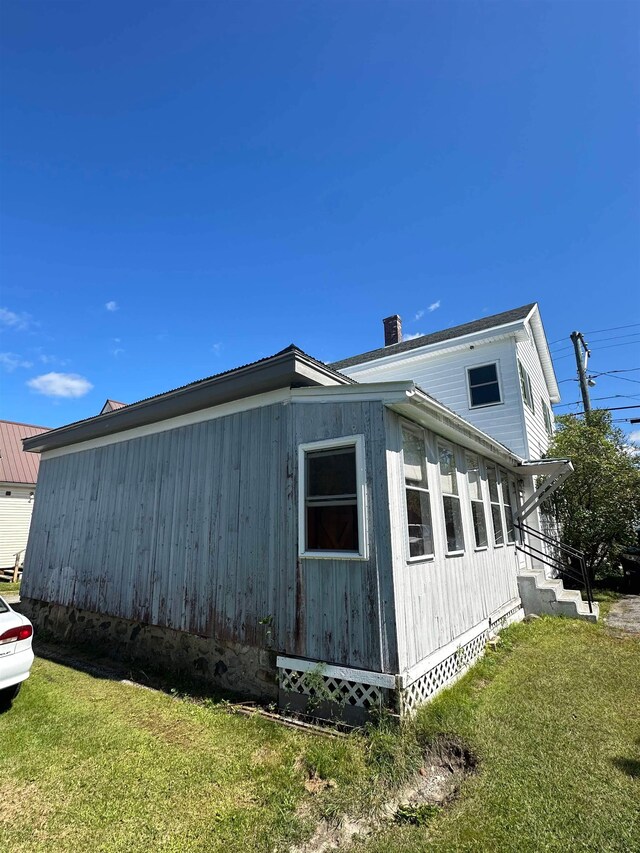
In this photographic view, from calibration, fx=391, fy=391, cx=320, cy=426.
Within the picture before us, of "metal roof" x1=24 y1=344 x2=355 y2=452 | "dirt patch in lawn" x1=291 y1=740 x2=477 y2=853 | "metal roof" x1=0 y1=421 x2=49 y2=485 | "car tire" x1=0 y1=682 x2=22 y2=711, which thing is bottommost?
"dirt patch in lawn" x1=291 y1=740 x2=477 y2=853

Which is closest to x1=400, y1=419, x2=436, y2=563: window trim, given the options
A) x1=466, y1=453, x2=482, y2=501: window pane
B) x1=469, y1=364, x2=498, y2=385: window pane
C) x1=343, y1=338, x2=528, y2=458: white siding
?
x1=466, y1=453, x2=482, y2=501: window pane

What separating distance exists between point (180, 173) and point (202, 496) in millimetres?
8524

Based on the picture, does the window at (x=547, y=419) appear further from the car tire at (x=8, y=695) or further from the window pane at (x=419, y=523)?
the car tire at (x=8, y=695)

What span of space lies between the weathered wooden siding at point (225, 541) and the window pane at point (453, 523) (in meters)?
1.94

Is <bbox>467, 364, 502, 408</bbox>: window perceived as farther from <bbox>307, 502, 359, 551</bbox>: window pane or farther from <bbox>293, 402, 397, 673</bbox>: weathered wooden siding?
<bbox>307, 502, 359, 551</bbox>: window pane

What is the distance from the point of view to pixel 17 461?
17.6m

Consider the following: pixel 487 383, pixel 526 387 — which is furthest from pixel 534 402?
pixel 487 383

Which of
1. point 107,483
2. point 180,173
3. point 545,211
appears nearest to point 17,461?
point 107,483

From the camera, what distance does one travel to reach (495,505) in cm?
810

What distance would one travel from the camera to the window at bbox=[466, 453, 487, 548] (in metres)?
6.77

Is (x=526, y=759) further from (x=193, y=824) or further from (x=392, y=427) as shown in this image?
(x=392, y=427)

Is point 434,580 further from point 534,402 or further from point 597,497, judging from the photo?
point 597,497

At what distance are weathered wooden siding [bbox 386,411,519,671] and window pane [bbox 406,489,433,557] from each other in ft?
0.42

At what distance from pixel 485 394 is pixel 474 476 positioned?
4.51 metres
